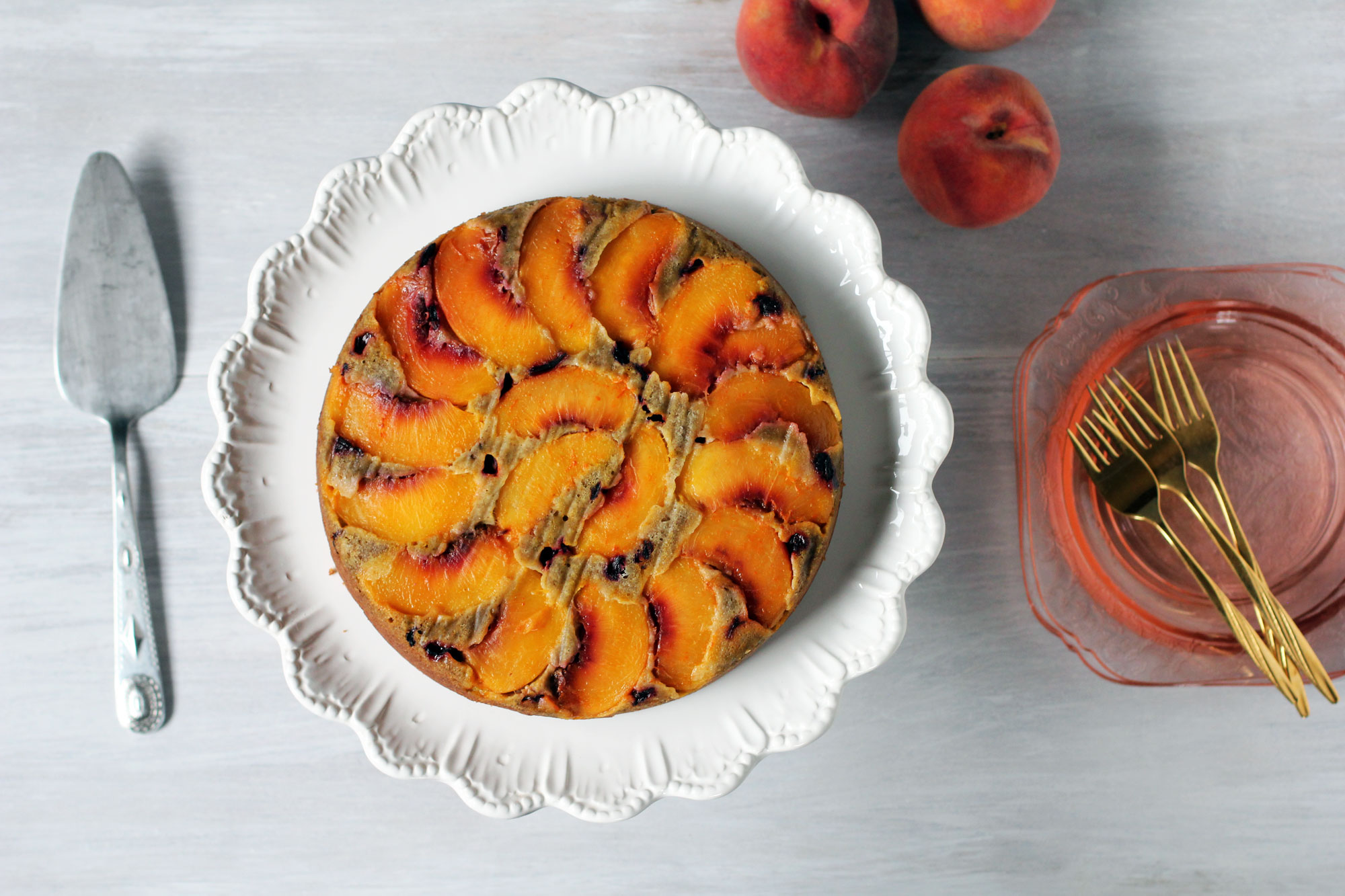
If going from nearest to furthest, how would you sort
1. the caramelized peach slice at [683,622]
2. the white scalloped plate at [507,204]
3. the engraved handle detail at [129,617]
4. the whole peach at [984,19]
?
1. the caramelized peach slice at [683,622]
2. the white scalloped plate at [507,204]
3. the whole peach at [984,19]
4. the engraved handle detail at [129,617]

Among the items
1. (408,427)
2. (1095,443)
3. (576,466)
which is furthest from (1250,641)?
(408,427)

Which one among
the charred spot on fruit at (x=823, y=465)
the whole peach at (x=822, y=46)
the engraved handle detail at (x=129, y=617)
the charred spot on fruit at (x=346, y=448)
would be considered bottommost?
the engraved handle detail at (x=129, y=617)

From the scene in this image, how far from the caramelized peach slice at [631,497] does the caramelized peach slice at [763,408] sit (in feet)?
0.29

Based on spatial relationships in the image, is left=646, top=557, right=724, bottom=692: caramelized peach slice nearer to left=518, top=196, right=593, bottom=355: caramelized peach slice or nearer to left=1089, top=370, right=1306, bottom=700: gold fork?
left=518, top=196, right=593, bottom=355: caramelized peach slice

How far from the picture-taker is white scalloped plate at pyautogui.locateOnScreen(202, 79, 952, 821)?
127 centimetres

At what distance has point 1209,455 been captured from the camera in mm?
1368

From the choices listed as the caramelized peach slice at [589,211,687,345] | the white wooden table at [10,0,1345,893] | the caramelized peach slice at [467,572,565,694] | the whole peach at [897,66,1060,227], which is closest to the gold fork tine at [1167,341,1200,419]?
the white wooden table at [10,0,1345,893]

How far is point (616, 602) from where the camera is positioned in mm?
1177

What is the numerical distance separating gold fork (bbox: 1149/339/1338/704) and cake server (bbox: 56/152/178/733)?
1.75m

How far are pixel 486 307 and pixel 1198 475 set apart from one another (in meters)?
1.21

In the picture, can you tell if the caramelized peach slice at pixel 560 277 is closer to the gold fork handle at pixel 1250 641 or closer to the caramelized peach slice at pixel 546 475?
the caramelized peach slice at pixel 546 475

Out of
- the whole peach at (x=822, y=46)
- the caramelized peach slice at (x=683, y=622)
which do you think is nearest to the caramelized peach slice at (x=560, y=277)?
the caramelized peach slice at (x=683, y=622)

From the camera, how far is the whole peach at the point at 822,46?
1354 millimetres

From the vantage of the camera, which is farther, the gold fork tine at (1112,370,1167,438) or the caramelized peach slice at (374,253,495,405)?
→ the gold fork tine at (1112,370,1167,438)
